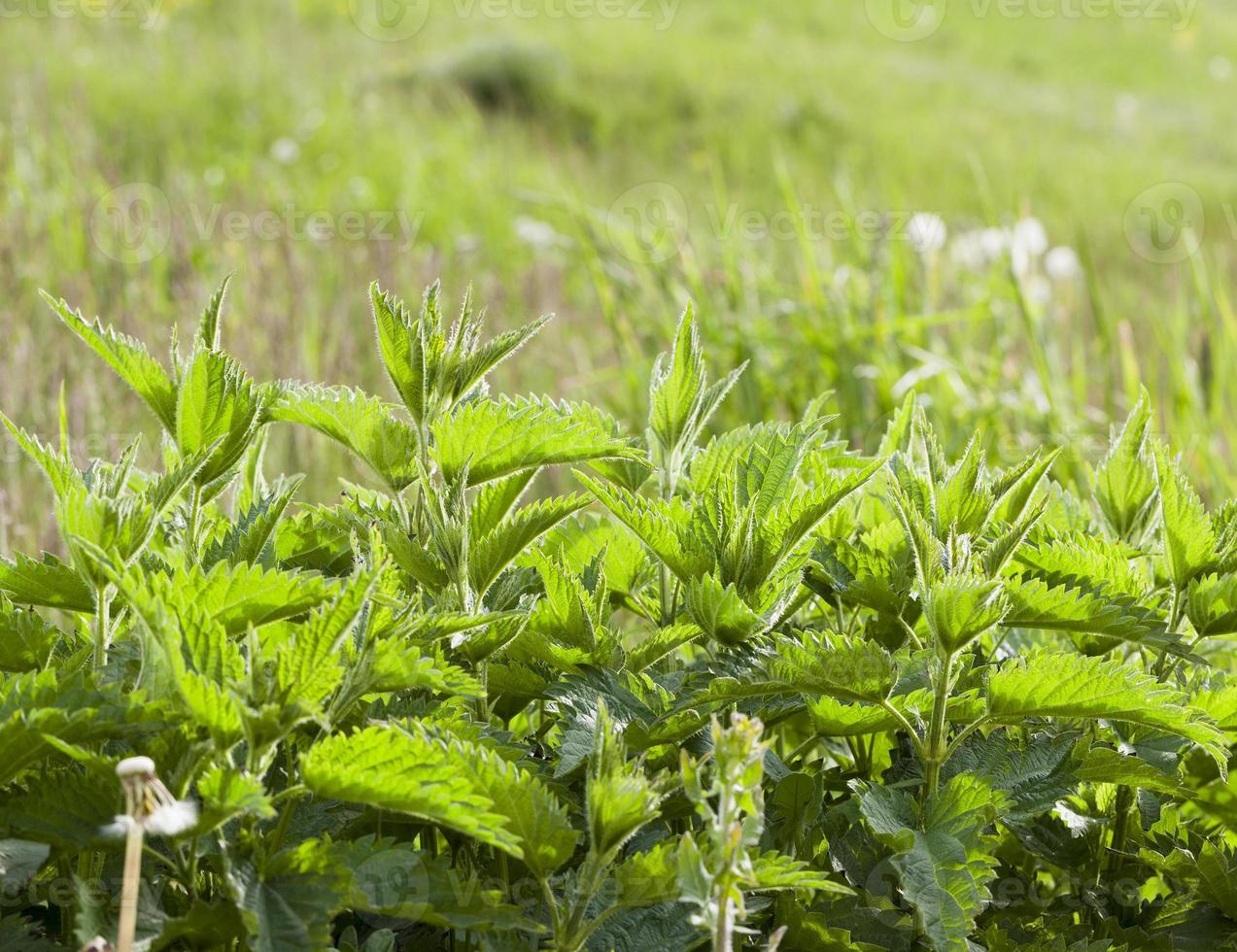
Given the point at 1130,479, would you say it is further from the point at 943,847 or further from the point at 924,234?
the point at 924,234

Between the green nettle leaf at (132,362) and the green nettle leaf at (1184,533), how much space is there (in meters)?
0.89

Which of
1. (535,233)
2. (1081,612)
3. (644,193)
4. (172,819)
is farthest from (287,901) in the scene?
(644,193)

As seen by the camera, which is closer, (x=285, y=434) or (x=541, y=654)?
(x=541, y=654)

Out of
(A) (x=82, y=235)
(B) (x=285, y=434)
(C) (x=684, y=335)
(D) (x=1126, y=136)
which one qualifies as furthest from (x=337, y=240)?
(D) (x=1126, y=136)

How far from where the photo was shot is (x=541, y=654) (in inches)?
41.6

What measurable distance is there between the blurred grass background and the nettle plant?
1226 millimetres

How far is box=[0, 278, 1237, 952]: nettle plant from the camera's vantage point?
84cm

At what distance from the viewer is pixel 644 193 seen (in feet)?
27.4

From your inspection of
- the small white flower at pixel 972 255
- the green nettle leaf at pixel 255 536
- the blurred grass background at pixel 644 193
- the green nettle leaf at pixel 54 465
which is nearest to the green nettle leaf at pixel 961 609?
the green nettle leaf at pixel 255 536

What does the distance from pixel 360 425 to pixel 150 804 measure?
0.39m

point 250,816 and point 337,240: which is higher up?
point 250,816

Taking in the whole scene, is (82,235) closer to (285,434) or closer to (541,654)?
(285,434)

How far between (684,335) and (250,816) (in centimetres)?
56

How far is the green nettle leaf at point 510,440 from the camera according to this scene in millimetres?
992
